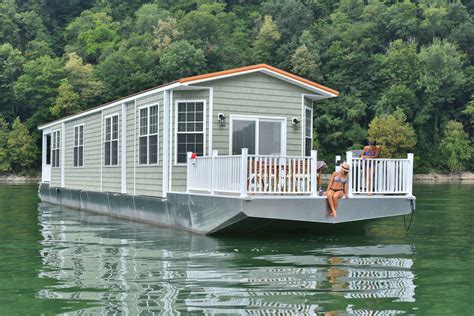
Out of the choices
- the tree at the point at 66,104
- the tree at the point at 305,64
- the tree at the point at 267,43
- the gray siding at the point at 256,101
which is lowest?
the gray siding at the point at 256,101

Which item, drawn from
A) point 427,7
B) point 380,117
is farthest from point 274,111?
point 427,7

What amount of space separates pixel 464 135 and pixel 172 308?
74.1 metres

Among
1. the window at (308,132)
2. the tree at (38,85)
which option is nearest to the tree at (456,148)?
the tree at (38,85)

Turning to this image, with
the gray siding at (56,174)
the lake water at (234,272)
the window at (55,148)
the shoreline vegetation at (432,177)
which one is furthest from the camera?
the shoreline vegetation at (432,177)

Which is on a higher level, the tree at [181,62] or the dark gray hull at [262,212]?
the tree at [181,62]

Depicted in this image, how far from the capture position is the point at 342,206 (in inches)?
496

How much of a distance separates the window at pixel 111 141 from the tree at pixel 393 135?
53.8 meters

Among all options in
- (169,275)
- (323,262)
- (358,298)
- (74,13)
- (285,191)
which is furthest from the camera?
(74,13)

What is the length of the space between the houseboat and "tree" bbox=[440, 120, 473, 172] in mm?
59515

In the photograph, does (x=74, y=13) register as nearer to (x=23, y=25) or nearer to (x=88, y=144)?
(x=23, y=25)

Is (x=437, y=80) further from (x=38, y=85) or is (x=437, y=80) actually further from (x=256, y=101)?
(x=256, y=101)

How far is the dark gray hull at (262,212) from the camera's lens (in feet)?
39.3

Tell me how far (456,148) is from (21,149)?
50.1 metres

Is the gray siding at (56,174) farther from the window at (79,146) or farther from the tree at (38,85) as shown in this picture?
the tree at (38,85)
